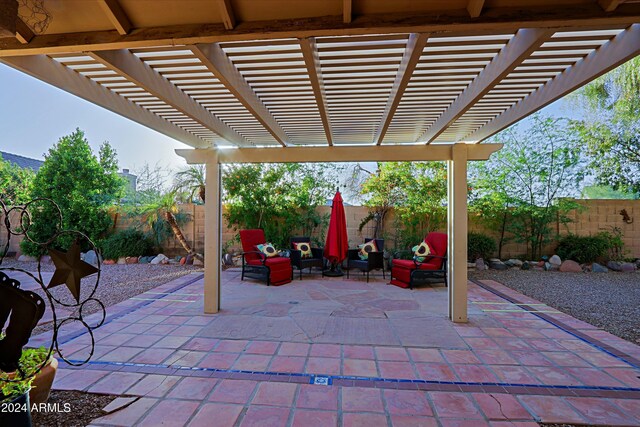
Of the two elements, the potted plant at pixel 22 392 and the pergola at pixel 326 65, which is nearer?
the potted plant at pixel 22 392

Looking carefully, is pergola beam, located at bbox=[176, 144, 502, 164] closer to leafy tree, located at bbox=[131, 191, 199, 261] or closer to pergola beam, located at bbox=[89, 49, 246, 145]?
pergola beam, located at bbox=[89, 49, 246, 145]

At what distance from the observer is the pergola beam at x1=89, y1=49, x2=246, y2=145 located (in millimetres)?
2321

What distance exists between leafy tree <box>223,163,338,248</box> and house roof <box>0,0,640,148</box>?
13.2 ft

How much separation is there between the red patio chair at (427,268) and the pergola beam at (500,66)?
3.24 metres

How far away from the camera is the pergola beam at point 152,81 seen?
2321 mm

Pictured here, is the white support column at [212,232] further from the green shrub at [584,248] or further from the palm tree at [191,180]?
the green shrub at [584,248]

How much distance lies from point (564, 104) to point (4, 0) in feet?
37.8

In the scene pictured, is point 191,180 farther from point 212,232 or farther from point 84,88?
point 84,88

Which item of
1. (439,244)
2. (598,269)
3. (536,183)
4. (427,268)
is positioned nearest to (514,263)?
(598,269)

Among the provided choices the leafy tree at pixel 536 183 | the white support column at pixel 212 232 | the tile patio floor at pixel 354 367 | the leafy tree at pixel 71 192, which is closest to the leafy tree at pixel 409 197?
the leafy tree at pixel 536 183

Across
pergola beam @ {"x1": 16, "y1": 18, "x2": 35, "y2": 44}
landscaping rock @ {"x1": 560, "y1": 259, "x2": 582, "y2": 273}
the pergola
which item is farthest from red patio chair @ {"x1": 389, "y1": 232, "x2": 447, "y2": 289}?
pergola beam @ {"x1": 16, "y1": 18, "x2": 35, "y2": 44}

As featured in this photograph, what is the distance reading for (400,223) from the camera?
8523 millimetres

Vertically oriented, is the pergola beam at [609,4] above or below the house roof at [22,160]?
below

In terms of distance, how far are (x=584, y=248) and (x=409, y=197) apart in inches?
184
